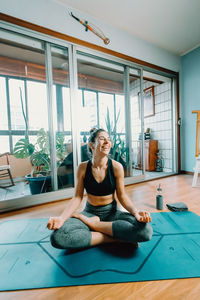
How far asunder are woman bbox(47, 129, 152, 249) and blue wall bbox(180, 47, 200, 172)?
113 inches

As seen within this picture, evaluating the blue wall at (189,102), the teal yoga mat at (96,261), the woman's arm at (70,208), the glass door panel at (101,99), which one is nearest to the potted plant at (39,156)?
the glass door panel at (101,99)

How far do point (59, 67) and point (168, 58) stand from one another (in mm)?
2463

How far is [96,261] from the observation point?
2.91ft

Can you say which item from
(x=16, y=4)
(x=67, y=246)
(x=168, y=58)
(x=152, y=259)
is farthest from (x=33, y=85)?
(x=168, y=58)

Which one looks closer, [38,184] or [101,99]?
[38,184]

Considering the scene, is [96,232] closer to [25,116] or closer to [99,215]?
[99,215]

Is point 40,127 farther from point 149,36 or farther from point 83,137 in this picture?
point 149,36

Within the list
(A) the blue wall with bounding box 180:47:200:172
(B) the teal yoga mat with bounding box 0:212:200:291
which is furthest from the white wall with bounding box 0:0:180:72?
(B) the teal yoga mat with bounding box 0:212:200:291

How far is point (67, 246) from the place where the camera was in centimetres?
89

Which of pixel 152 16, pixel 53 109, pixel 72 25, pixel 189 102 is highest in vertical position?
pixel 152 16

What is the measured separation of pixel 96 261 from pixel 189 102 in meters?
3.56

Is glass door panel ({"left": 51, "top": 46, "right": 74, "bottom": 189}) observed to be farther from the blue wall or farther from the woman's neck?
the blue wall

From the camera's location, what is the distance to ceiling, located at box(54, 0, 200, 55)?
83.7 inches

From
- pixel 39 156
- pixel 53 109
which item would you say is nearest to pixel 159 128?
pixel 53 109
